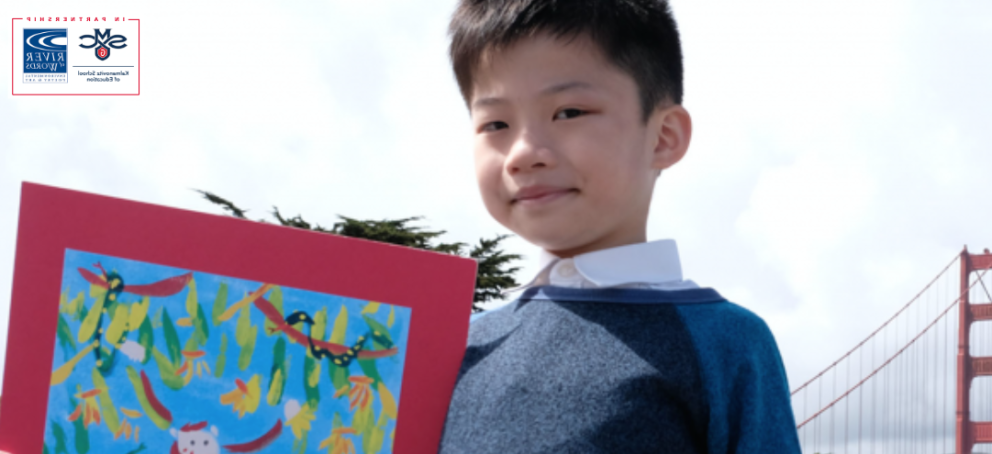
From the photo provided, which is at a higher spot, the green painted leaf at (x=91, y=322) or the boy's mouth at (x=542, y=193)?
the boy's mouth at (x=542, y=193)

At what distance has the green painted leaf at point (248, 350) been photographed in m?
1.24

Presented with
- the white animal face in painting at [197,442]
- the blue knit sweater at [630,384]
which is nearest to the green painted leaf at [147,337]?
the white animal face in painting at [197,442]

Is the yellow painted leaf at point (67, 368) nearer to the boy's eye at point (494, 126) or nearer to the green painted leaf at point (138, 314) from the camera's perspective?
the green painted leaf at point (138, 314)

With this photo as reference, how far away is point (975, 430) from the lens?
18.4 meters

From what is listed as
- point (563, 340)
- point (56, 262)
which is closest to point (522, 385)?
point (563, 340)

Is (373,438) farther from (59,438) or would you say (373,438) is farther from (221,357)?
(59,438)

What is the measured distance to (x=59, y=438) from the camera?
125cm

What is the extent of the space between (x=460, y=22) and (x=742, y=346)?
60 centimetres

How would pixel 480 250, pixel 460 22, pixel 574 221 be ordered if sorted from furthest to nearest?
pixel 480 250 → pixel 460 22 → pixel 574 221

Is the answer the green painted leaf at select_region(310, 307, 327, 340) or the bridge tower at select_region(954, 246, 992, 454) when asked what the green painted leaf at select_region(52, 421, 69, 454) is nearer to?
the green painted leaf at select_region(310, 307, 327, 340)

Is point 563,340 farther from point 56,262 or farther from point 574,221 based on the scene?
point 56,262

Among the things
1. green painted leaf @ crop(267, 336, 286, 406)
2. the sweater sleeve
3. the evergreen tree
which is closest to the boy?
the sweater sleeve

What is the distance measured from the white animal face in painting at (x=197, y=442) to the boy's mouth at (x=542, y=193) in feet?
1.70

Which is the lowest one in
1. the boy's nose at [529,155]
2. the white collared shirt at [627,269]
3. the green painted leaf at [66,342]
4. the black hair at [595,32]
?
the green painted leaf at [66,342]
